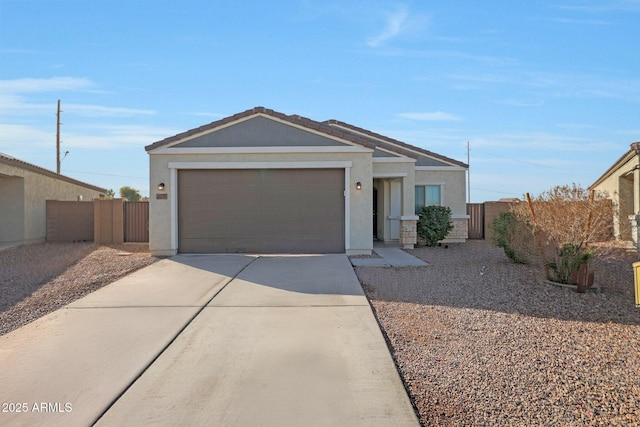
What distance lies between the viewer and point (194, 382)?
4.16 metres

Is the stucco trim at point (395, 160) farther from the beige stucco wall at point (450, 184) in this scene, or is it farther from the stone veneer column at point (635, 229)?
the stone veneer column at point (635, 229)

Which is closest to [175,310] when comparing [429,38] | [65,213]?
[429,38]

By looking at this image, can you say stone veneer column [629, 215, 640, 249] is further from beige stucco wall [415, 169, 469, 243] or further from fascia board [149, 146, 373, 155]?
fascia board [149, 146, 373, 155]

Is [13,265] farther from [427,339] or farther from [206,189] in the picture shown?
[427,339]

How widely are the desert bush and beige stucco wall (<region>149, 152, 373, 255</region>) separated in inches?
193

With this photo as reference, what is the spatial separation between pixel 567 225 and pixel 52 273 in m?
10.9

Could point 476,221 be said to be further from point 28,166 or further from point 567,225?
point 28,166

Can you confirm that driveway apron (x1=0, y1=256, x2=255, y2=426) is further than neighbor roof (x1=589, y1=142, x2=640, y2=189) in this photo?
No

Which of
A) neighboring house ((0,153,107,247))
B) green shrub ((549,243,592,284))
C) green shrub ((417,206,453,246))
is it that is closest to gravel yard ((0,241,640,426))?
green shrub ((549,243,592,284))

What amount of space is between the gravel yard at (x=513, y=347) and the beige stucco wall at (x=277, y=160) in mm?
3396

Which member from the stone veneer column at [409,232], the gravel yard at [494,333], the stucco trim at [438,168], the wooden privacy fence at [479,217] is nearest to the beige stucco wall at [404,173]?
the stone veneer column at [409,232]

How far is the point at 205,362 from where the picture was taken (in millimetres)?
4637

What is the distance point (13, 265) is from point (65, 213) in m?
7.52

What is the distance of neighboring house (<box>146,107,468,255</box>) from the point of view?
12.6 metres
